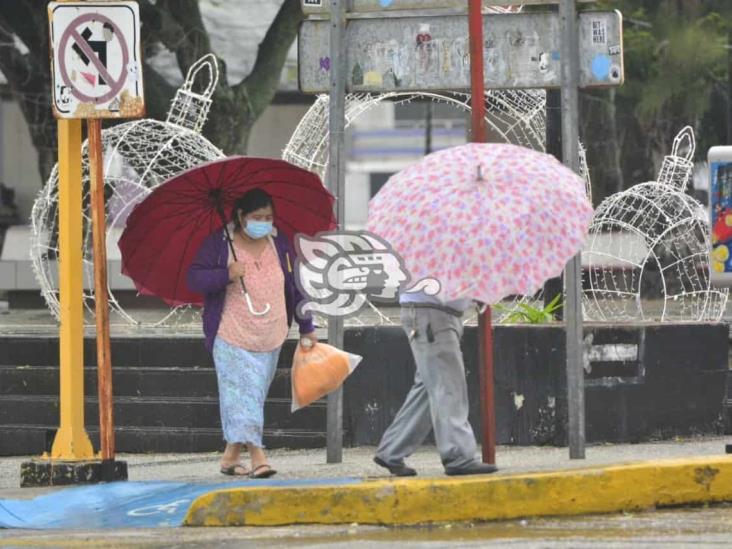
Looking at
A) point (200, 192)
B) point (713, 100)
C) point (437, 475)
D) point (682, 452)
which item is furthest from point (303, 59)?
point (713, 100)

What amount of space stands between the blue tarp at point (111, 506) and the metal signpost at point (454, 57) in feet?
4.33

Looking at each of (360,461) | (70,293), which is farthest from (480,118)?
(360,461)

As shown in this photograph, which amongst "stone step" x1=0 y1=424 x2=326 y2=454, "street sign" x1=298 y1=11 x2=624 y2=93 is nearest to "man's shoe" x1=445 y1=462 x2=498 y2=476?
"street sign" x1=298 y1=11 x2=624 y2=93

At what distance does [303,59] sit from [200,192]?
3.79 feet

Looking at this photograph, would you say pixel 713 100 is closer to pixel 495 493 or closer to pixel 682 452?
pixel 682 452

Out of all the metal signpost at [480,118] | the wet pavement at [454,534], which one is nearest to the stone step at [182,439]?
the wet pavement at [454,534]

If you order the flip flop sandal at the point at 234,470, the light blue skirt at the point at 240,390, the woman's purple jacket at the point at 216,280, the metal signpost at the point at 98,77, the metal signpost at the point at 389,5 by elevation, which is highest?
the metal signpost at the point at 389,5

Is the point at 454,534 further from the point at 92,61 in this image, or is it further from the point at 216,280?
the point at 92,61

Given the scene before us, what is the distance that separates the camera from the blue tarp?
823 cm

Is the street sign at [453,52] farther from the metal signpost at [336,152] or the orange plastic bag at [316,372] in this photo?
the orange plastic bag at [316,372]

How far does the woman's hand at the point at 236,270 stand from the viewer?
28.4 ft

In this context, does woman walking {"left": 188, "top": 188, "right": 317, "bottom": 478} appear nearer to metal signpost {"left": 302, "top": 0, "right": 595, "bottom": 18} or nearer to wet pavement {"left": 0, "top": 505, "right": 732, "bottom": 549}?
wet pavement {"left": 0, "top": 505, "right": 732, "bottom": 549}

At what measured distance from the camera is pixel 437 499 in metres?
7.88

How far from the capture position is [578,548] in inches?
281
